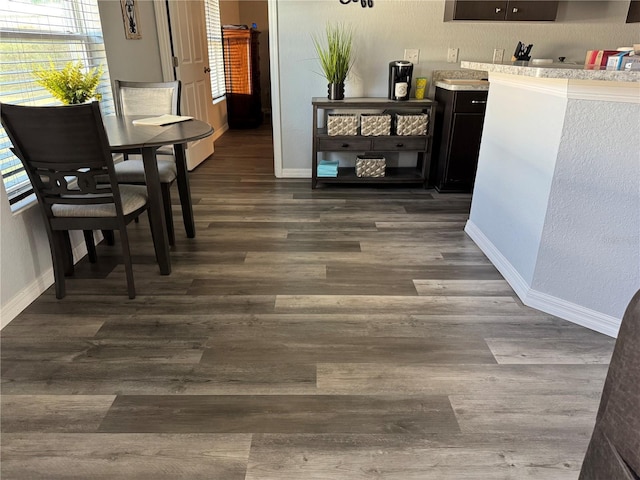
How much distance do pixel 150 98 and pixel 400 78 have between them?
6.57 ft

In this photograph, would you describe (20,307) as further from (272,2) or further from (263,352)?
(272,2)

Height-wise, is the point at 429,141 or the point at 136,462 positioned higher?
the point at 429,141

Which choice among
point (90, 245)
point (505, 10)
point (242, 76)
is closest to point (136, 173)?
point (90, 245)

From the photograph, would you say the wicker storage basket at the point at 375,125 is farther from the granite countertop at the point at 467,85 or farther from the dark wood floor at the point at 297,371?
the dark wood floor at the point at 297,371

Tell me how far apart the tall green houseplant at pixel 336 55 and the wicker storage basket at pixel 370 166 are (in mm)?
571

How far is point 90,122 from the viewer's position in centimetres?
184

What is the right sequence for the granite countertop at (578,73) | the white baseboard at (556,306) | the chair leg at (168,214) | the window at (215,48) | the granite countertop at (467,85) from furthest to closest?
1. the window at (215,48)
2. the granite countertop at (467,85)
3. the chair leg at (168,214)
4. the white baseboard at (556,306)
5. the granite countertop at (578,73)

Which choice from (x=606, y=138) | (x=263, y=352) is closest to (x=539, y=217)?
(x=606, y=138)

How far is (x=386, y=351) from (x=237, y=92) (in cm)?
592

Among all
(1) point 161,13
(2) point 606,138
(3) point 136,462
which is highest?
(1) point 161,13

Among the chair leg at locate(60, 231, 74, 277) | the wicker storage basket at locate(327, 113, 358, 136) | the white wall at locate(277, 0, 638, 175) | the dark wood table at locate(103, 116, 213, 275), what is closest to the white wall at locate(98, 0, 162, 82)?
the dark wood table at locate(103, 116, 213, 275)

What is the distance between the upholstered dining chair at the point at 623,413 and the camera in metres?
0.71

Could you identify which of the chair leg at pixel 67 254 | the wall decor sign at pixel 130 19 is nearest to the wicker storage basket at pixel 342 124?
the wall decor sign at pixel 130 19

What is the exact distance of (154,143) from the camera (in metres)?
2.04
